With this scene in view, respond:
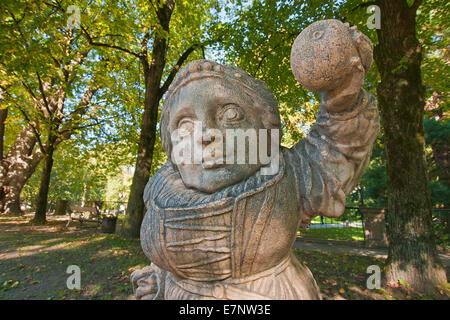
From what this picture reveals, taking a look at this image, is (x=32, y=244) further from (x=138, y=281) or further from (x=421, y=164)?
(x=421, y=164)

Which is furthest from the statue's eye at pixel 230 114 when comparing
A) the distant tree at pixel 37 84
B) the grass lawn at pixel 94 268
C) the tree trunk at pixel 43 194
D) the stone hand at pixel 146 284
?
the tree trunk at pixel 43 194

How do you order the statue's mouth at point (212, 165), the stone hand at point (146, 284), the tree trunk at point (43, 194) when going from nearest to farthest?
1. the statue's mouth at point (212, 165)
2. the stone hand at point (146, 284)
3. the tree trunk at point (43, 194)

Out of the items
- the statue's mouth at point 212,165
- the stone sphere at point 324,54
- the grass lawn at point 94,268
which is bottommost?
the grass lawn at point 94,268

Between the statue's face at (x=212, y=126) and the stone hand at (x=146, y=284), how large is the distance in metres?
0.83

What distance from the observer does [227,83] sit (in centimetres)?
172

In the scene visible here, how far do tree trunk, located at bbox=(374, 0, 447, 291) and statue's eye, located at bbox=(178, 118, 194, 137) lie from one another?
4.39 meters

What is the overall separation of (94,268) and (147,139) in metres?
3.73

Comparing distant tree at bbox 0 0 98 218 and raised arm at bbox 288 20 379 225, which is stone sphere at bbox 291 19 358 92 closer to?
raised arm at bbox 288 20 379 225

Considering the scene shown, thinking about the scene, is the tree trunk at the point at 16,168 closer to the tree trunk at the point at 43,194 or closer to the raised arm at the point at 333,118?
the tree trunk at the point at 43,194

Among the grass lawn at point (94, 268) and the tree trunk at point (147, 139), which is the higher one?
the tree trunk at point (147, 139)

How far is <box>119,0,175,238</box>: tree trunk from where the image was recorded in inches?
301

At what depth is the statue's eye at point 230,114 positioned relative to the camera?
1684mm

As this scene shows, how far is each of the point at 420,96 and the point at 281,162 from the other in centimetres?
458

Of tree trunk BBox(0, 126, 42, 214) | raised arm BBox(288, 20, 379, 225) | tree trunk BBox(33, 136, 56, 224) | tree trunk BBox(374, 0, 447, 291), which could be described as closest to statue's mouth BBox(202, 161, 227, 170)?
raised arm BBox(288, 20, 379, 225)
